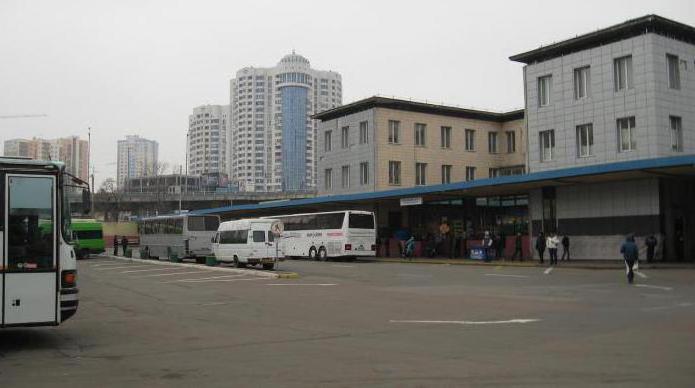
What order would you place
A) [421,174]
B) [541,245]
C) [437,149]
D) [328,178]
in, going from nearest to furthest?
[541,245]
[421,174]
[437,149]
[328,178]

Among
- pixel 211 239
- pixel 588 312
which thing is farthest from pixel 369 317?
pixel 211 239

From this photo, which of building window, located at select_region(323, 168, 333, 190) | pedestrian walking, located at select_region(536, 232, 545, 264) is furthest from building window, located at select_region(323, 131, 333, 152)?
pedestrian walking, located at select_region(536, 232, 545, 264)

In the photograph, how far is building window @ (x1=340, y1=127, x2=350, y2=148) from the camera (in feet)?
192

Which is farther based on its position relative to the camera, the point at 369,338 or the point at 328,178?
the point at 328,178

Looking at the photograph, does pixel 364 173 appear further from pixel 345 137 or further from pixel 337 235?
pixel 337 235

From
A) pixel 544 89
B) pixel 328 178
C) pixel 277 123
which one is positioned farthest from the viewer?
pixel 277 123

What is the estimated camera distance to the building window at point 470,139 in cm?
5975

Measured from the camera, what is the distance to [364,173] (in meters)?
56.6

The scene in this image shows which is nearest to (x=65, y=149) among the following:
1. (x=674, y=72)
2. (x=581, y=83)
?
(x=581, y=83)

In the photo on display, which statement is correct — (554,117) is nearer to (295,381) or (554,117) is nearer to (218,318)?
(218,318)

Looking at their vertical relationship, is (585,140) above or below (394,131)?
below

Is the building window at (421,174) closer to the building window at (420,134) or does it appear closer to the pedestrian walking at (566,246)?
the building window at (420,134)

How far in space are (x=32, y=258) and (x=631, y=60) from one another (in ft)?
116

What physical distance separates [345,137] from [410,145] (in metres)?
6.23
